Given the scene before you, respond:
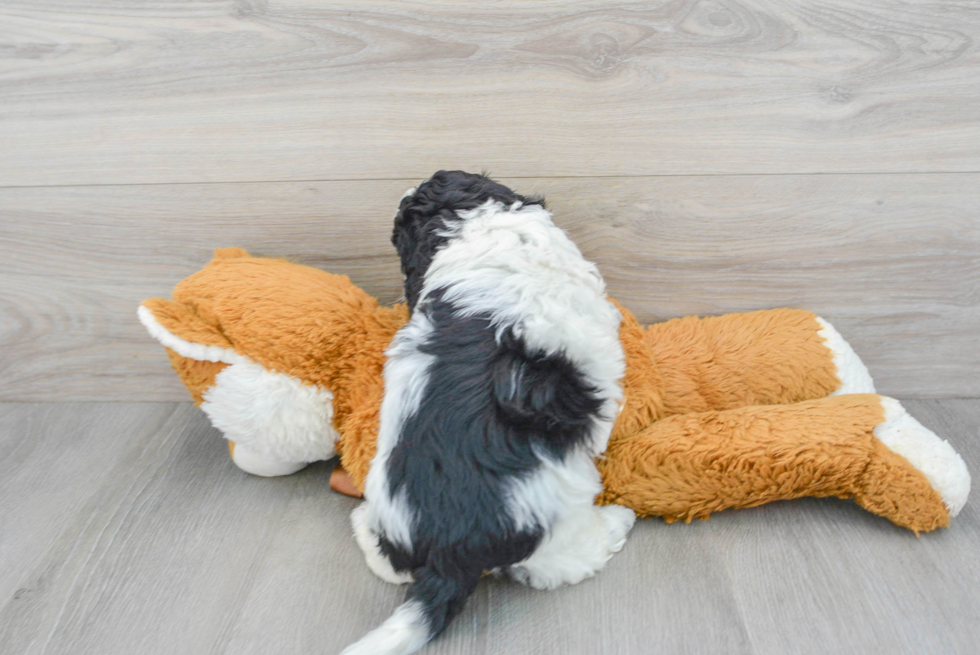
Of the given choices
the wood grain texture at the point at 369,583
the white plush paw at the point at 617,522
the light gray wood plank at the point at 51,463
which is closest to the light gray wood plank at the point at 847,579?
the wood grain texture at the point at 369,583

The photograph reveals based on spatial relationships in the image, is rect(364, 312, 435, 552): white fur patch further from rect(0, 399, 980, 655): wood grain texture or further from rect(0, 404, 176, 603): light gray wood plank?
rect(0, 404, 176, 603): light gray wood plank

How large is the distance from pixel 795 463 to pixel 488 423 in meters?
0.42

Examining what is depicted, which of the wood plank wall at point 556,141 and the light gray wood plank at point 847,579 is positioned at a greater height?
the wood plank wall at point 556,141

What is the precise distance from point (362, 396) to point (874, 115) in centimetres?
84

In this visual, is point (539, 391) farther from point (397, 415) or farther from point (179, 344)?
point (179, 344)

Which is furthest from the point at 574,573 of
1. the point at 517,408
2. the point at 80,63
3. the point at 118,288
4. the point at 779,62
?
the point at 80,63

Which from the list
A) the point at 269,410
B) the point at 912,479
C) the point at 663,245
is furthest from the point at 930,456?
the point at 269,410

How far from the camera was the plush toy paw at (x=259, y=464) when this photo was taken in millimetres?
990

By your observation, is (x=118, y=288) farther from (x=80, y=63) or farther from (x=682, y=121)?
(x=682, y=121)

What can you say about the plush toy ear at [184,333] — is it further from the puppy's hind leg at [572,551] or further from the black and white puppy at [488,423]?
the puppy's hind leg at [572,551]

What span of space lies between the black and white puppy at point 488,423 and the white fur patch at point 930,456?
376 mm

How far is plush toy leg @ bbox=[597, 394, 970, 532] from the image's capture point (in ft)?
2.74

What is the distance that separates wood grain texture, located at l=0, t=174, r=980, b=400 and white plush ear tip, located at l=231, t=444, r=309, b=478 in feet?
1.03

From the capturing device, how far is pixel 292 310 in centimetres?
88
